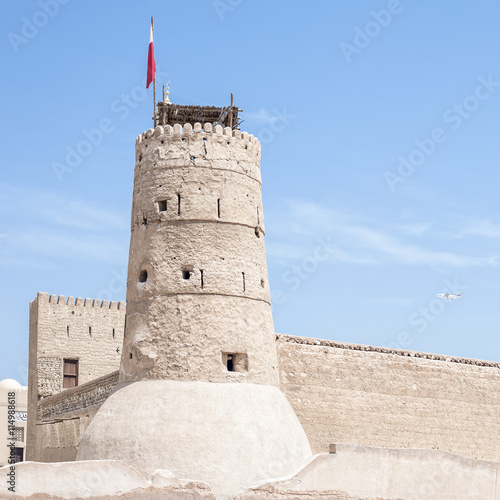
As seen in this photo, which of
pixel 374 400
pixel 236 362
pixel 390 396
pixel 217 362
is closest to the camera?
pixel 217 362

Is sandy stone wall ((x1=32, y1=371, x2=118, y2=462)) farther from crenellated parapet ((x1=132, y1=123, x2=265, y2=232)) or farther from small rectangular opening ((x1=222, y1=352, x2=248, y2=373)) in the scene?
crenellated parapet ((x1=132, y1=123, x2=265, y2=232))

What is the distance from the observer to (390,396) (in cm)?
2317

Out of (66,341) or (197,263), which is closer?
(197,263)

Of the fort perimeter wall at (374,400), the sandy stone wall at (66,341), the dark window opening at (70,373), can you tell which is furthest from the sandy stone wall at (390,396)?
the dark window opening at (70,373)

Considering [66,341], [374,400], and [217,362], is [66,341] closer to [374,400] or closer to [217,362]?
[374,400]

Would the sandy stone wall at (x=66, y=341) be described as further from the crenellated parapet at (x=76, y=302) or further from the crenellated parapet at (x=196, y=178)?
the crenellated parapet at (x=196, y=178)

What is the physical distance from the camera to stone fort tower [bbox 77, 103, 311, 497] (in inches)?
690

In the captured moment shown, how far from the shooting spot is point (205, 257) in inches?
744

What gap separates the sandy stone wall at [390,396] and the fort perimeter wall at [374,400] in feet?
0.07

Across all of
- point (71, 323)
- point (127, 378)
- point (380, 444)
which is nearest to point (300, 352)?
point (380, 444)

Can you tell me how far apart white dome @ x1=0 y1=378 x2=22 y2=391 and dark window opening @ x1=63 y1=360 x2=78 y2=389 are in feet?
42.5

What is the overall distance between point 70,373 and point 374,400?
9669mm

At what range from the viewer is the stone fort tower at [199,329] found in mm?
17531

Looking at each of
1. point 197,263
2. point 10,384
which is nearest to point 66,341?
point 197,263
